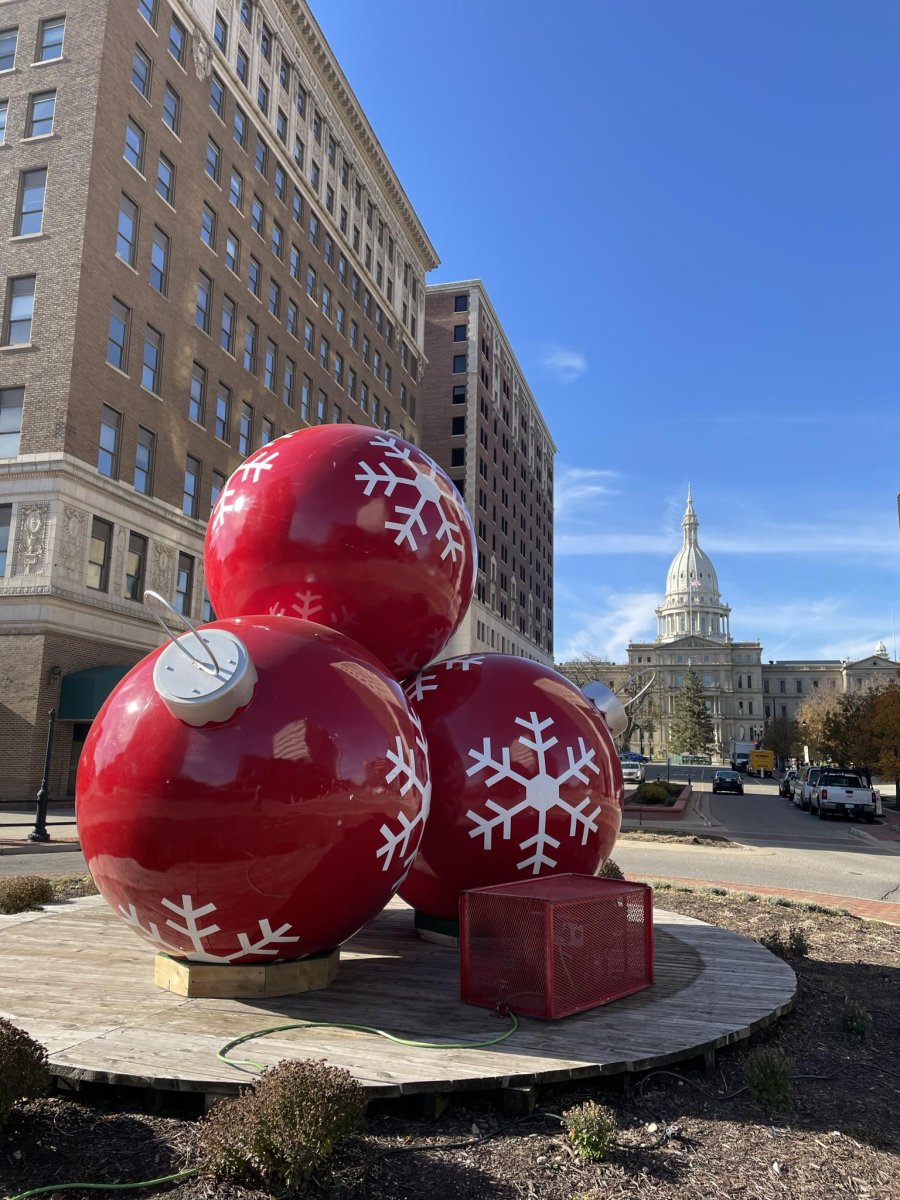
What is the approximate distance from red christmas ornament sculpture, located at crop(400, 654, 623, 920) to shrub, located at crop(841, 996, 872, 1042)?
2159mm

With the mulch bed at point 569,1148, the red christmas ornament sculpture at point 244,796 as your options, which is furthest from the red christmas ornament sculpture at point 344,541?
the mulch bed at point 569,1148

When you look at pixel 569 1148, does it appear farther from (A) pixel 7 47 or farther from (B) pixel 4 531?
(A) pixel 7 47

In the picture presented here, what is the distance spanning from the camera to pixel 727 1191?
13.4 ft

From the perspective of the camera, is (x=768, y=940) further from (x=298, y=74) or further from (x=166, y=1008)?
(x=298, y=74)

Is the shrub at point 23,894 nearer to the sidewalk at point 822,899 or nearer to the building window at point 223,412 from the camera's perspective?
the sidewalk at point 822,899

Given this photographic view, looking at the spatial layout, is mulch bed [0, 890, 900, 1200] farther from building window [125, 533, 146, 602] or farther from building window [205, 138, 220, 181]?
building window [205, 138, 220, 181]

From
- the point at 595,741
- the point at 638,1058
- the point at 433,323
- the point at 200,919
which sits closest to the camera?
the point at 638,1058

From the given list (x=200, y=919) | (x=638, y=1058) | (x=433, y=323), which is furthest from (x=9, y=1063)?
(x=433, y=323)

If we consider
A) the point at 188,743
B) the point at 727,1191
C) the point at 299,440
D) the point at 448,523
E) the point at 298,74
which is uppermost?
the point at 298,74

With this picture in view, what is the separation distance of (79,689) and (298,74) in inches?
1300

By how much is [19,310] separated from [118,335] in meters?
3.00

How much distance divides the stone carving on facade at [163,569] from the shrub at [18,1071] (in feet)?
93.1

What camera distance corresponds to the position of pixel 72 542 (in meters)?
27.7

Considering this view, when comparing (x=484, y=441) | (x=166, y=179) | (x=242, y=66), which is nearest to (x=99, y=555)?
Answer: (x=166, y=179)
